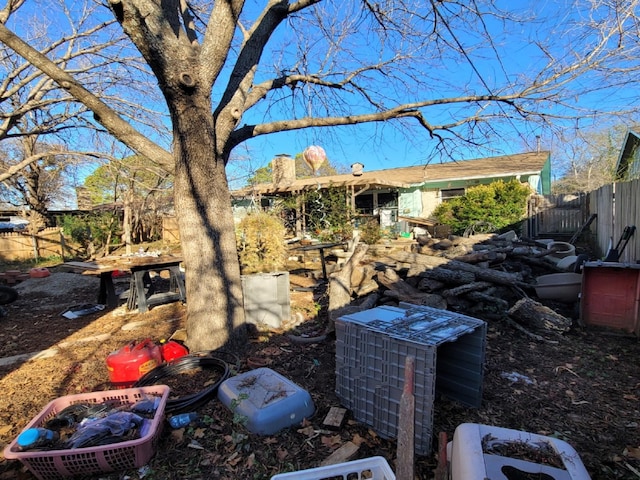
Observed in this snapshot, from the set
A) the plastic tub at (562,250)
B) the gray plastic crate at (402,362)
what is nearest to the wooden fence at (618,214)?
the plastic tub at (562,250)

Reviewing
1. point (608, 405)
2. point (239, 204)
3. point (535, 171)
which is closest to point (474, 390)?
point (608, 405)

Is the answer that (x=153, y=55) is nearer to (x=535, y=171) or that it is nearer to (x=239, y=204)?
(x=535, y=171)

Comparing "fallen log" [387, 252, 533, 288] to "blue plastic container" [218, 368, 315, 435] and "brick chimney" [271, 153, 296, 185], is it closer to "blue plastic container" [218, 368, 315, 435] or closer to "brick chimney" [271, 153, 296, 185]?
"blue plastic container" [218, 368, 315, 435]

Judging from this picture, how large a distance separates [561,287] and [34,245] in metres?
19.7

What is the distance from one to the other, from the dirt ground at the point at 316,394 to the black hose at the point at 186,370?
0.09 m

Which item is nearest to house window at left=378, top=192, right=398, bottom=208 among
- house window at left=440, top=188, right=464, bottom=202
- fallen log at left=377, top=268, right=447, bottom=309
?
house window at left=440, top=188, right=464, bottom=202

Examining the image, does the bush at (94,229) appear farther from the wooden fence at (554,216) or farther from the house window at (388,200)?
the wooden fence at (554,216)

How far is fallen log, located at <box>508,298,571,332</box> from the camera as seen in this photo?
13.4 feet

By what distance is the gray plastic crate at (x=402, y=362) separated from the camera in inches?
83.4

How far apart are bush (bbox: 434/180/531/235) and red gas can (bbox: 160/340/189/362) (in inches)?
438

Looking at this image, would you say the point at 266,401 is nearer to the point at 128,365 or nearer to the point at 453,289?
the point at 128,365

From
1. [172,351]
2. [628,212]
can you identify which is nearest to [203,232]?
[172,351]

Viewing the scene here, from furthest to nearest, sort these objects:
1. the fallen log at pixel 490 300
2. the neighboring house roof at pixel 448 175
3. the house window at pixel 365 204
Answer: the house window at pixel 365 204 → the neighboring house roof at pixel 448 175 → the fallen log at pixel 490 300

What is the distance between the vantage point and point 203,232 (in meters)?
3.54
